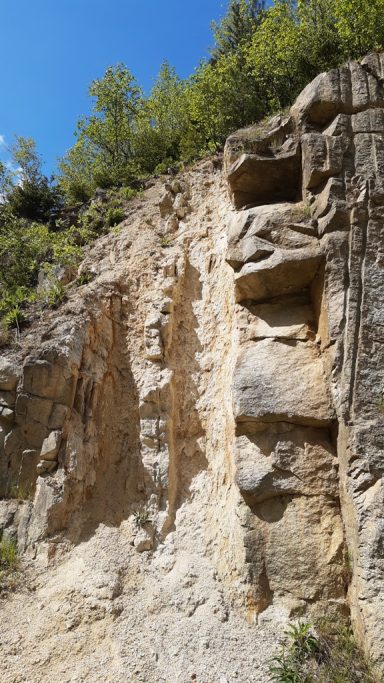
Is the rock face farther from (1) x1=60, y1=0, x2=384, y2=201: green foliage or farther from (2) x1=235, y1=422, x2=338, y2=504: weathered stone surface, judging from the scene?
(1) x1=60, y1=0, x2=384, y2=201: green foliage

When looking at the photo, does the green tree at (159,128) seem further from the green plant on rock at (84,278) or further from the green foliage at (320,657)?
the green foliage at (320,657)

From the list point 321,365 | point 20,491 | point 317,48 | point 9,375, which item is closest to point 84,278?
point 9,375

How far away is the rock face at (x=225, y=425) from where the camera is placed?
593 centimetres

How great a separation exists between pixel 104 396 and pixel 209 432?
6.10 ft

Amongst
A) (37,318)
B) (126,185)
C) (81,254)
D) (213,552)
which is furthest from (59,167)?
(213,552)

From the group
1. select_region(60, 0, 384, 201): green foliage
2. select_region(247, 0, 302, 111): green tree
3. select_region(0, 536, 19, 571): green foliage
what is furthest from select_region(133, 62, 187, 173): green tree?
select_region(0, 536, 19, 571): green foliage

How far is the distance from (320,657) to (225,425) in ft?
9.92

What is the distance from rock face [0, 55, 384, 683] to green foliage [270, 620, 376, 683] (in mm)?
160

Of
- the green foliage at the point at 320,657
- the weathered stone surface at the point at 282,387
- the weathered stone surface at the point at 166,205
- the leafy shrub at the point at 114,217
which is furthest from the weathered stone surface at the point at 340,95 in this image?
the green foliage at the point at 320,657

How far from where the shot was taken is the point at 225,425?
748 centimetres

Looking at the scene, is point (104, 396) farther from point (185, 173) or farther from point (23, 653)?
point (185, 173)

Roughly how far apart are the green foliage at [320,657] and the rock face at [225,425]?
6.3 inches

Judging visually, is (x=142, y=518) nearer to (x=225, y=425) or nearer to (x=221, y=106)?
(x=225, y=425)

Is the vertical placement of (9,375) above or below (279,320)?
below
